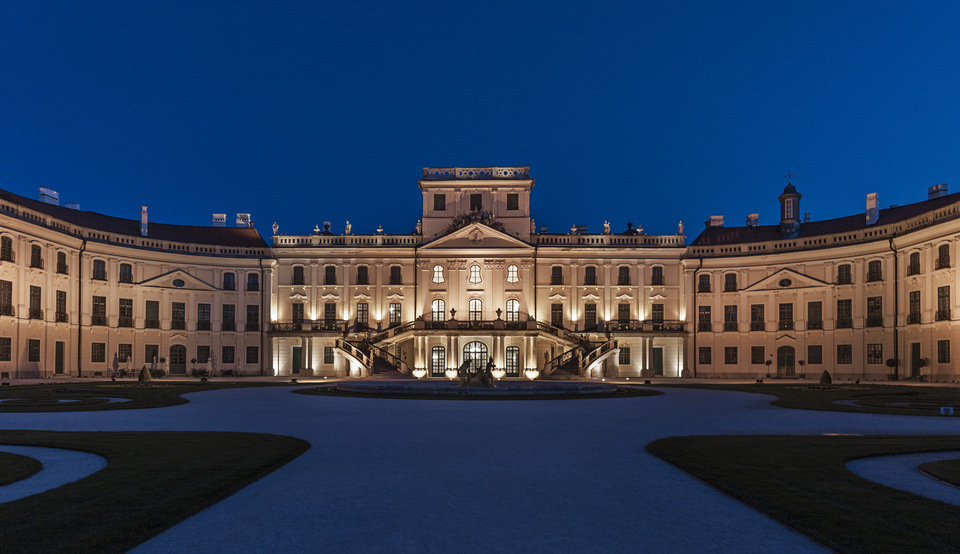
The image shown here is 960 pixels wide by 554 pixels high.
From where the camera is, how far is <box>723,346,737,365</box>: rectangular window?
61.3 m

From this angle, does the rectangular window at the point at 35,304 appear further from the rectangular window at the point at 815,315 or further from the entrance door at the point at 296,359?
the rectangular window at the point at 815,315

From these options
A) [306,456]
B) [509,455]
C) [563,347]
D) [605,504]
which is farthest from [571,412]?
[563,347]

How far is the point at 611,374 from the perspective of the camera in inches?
2375

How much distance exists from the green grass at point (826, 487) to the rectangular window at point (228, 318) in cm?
5413

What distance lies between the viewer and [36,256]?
4862 cm

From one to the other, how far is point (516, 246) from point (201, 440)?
4827 cm

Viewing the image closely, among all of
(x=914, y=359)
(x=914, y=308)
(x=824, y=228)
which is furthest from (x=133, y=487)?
(x=824, y=228)

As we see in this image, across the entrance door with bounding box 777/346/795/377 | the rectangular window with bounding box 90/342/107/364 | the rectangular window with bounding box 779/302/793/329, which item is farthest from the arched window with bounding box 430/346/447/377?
the rectangular window with bounding box 779/302/793/329

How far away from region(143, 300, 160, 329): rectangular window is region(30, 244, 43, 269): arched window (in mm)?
11387

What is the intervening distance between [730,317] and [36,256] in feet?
177

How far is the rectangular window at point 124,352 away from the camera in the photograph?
57000 mm

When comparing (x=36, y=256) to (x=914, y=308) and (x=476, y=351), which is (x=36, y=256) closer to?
(x=476, y=351)

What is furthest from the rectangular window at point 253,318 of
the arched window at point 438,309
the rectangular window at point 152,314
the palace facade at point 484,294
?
the arched window at point 438,309

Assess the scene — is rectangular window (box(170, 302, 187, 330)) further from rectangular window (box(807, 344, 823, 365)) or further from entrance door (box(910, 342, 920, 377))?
entrance door (box(910, 342, 920, 377))
